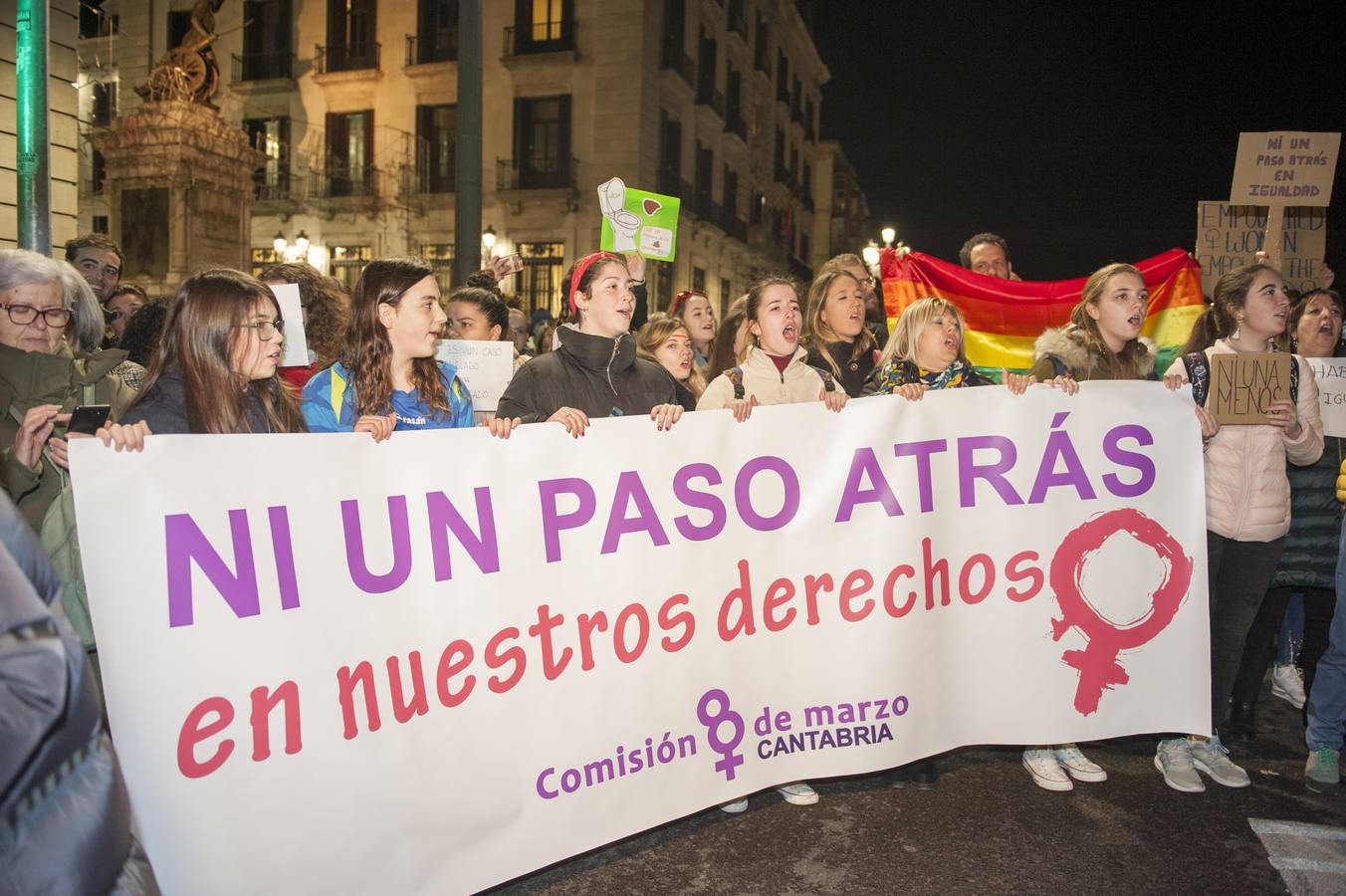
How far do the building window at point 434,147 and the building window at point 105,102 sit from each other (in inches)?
393

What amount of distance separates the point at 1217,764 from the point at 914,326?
2.04 m

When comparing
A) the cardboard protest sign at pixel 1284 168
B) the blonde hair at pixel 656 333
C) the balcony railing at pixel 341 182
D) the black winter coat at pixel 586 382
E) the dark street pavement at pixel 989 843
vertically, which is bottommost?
the dark street pavement at pixel 989 843

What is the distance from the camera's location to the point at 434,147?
1075 inches

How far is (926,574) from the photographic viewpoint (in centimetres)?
330

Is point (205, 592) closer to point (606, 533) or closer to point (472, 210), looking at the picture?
point (606, 533)

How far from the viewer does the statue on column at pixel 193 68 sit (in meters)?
17.6

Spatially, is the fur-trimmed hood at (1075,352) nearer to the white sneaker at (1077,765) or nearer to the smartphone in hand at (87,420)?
the white sneaker at (1077,765)

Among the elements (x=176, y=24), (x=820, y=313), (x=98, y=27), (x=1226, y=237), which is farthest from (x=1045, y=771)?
(x=98, y=27)

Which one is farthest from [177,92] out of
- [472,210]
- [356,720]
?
[356,720]

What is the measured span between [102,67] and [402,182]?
11.4 m

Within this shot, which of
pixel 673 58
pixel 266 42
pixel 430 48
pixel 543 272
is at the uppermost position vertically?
pixel 266 42

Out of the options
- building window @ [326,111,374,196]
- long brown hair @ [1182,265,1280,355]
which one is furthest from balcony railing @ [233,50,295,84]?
long brown hair @ [1182,265,1280,355]

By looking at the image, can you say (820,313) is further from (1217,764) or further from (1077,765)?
(1217,764)

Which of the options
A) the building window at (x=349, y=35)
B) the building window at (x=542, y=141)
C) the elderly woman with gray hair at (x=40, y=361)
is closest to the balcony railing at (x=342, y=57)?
the building window at (x=349, y=35)
